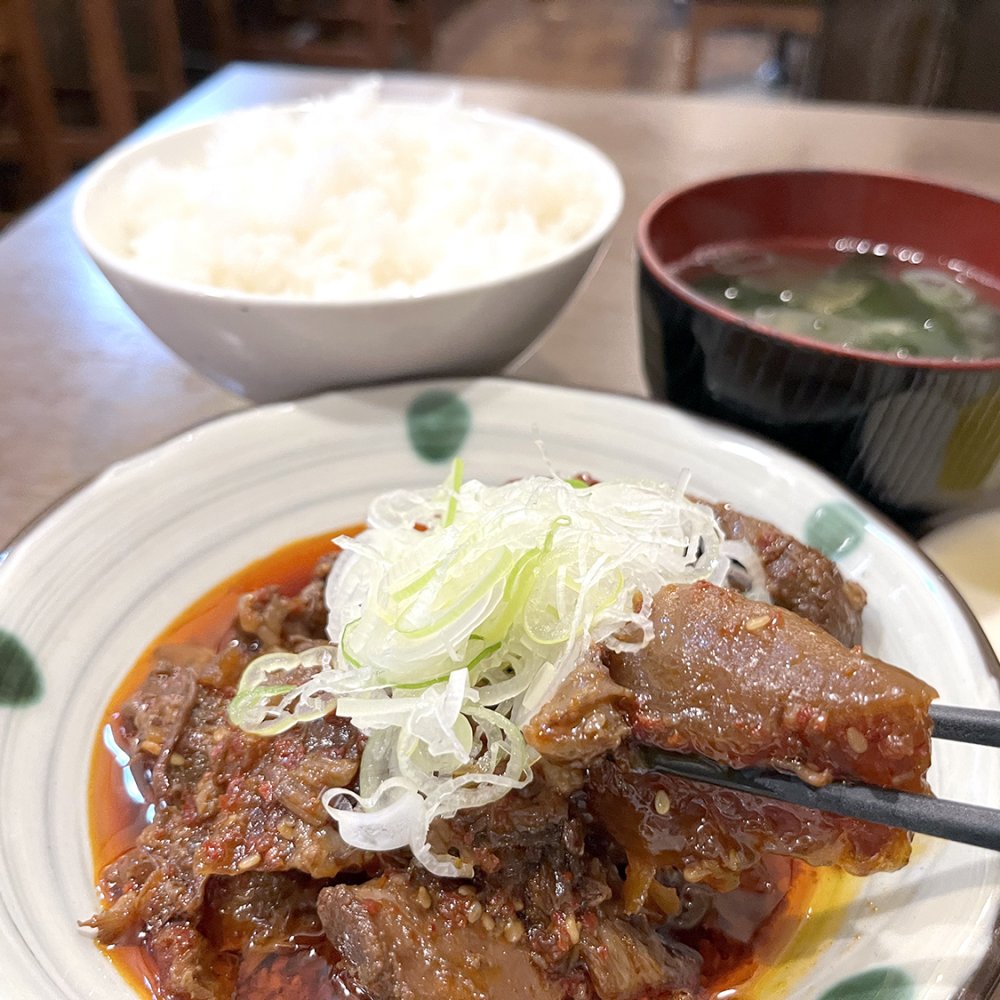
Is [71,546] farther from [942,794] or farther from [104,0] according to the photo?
[104,0]

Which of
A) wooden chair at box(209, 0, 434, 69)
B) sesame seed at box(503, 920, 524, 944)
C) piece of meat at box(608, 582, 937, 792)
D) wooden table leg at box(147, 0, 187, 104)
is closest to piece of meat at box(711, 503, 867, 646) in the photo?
piece of meat at box(608, 582, 937, 792)

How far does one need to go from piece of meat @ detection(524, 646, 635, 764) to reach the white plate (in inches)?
17.7

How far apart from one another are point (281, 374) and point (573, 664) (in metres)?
1.08

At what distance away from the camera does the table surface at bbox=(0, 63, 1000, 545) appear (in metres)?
2.37

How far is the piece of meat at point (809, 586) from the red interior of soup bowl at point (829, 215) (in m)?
0.85

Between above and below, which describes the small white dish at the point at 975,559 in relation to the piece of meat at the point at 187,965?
above

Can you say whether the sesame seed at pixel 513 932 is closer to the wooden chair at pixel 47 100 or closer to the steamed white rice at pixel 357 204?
the steamed white rice at pixel 357 204

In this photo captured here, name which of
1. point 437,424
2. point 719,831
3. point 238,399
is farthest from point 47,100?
point 719,831

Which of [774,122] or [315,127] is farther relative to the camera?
[774,122]

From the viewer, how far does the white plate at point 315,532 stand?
1.18 meters

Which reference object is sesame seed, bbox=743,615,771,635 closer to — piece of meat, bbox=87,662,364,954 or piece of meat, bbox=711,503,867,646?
piece of meat, bbox=711,503,867,646

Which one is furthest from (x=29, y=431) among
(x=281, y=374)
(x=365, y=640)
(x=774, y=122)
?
(x=774, y=122)

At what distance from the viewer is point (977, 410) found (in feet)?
5.47

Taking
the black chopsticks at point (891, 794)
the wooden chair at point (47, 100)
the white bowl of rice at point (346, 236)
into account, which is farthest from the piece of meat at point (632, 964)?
the wooden chair at point (47, 100)
